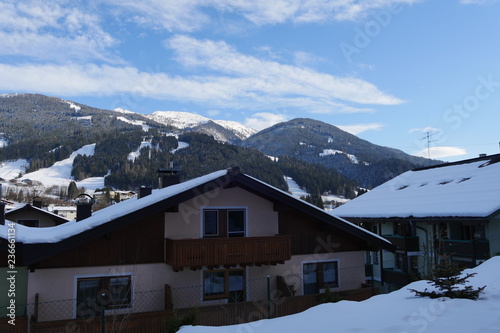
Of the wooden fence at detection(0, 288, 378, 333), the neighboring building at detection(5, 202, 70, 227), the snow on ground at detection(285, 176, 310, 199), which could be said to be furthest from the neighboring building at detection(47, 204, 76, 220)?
the snow on ground at detection(285, 176, 310, 199)

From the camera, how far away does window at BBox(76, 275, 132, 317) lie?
1285 centimetres

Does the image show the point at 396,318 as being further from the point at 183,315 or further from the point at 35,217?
the point at 35,217

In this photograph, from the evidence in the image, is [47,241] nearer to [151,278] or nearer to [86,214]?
[151,278]

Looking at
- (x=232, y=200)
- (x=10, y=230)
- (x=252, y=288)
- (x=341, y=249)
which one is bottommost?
(x=252, y=288)

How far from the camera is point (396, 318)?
23.7 feet

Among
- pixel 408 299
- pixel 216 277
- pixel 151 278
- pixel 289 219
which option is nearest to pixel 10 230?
pixel 151 278

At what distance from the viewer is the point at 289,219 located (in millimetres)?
16438

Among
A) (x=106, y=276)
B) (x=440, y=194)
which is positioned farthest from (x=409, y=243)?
(x=106, y=276)

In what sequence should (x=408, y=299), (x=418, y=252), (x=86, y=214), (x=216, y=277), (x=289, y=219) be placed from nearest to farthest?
(x=408, y=299) < (x=216, y=277) < (x=289, y=219) < (x=86, y=214) < (x=418, y=252)

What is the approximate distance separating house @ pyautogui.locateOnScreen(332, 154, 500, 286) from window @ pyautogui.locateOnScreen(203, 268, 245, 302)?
30.5 ft

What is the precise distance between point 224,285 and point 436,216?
46.1ft

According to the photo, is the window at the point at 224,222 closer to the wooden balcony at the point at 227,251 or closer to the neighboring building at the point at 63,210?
the wooden balcony at the point at 227,251

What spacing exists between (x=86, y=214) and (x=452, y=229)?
20690 mm

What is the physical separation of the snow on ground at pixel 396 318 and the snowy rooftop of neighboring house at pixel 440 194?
14109 mm
